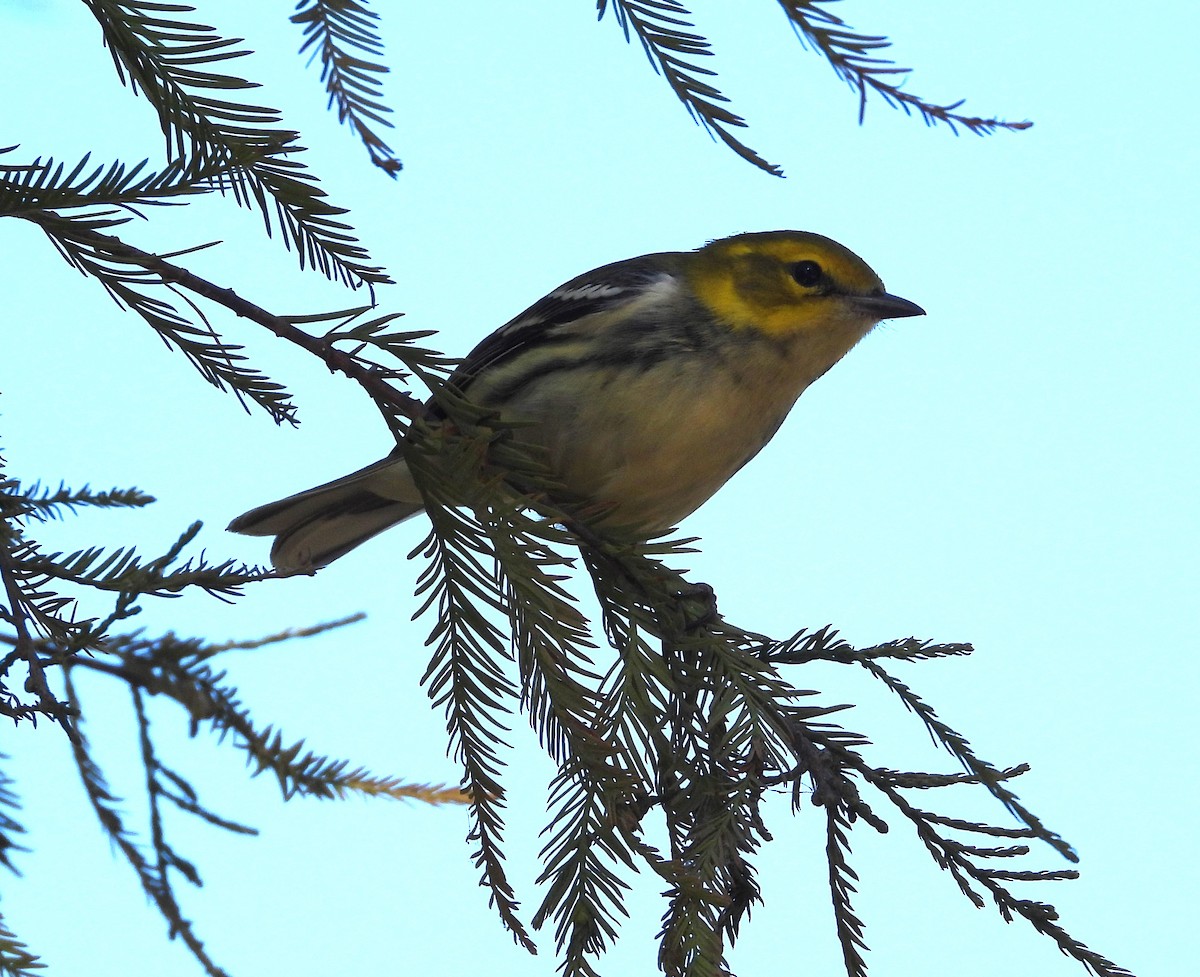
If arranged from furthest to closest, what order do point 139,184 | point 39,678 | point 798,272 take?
point 798,272 < point 139,184 < point 39,678

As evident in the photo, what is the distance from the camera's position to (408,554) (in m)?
2.16

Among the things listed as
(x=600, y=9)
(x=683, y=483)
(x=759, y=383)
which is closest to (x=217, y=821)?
(x=600, y=9)

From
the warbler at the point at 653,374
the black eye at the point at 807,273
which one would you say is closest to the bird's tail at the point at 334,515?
the warbler at the point at 653,374

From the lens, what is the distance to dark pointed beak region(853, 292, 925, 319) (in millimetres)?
4449

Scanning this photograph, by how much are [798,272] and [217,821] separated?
341 centimetres

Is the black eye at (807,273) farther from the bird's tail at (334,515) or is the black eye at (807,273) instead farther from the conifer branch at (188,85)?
the conifer branch at (188,85)

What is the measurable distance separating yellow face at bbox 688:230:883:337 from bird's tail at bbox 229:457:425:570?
1.26 m

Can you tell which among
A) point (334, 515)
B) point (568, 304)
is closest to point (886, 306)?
point (568, 304)

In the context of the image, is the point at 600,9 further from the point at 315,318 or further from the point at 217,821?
the point at 217,821

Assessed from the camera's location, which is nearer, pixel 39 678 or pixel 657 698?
pixel 39 678

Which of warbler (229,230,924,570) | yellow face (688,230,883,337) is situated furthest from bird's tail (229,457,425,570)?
yellow face (688,230,883,337)

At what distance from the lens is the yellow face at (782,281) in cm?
412

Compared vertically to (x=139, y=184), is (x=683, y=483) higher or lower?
higher

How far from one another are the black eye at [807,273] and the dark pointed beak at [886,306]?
0.16 meters
